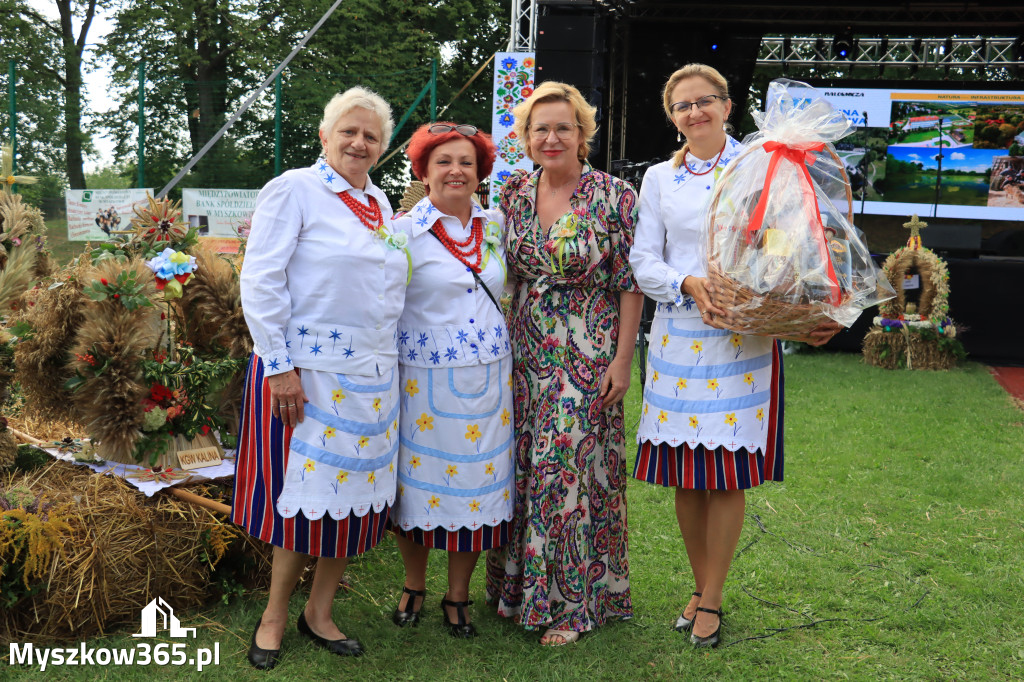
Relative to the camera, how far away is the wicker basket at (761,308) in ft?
7.68

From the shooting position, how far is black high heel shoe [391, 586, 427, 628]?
295cm

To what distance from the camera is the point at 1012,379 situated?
8.11 meters

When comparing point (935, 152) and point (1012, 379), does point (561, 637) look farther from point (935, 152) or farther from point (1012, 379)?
point (935, 152)

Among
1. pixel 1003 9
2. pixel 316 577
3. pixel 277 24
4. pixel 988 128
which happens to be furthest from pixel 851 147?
pixel 277 24

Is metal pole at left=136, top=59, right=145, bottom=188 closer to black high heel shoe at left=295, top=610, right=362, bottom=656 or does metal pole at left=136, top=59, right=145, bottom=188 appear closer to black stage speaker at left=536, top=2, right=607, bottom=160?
black stage speaker at left=536, top=2, right=607, bottom=160

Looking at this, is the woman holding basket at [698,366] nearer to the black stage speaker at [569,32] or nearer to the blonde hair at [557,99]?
the blonde hair at [557,99]

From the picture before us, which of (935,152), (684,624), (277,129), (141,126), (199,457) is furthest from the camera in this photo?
(277,129)

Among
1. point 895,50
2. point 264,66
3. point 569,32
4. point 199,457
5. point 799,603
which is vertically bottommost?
point 799,603

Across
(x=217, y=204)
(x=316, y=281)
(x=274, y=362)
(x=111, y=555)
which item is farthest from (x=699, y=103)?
(x=217, y=204)

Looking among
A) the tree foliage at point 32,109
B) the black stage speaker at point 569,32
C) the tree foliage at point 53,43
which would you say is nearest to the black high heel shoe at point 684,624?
the black stage speaker at point 569,32

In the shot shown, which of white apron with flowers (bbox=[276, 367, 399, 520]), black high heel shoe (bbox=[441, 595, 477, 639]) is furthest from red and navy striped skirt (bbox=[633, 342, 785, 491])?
white apron with flowers (bbox=[276, 367, 399, 520])

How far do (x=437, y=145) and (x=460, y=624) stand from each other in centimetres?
163

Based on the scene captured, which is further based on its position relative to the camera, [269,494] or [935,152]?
[935,152]

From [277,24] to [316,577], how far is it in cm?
1750
